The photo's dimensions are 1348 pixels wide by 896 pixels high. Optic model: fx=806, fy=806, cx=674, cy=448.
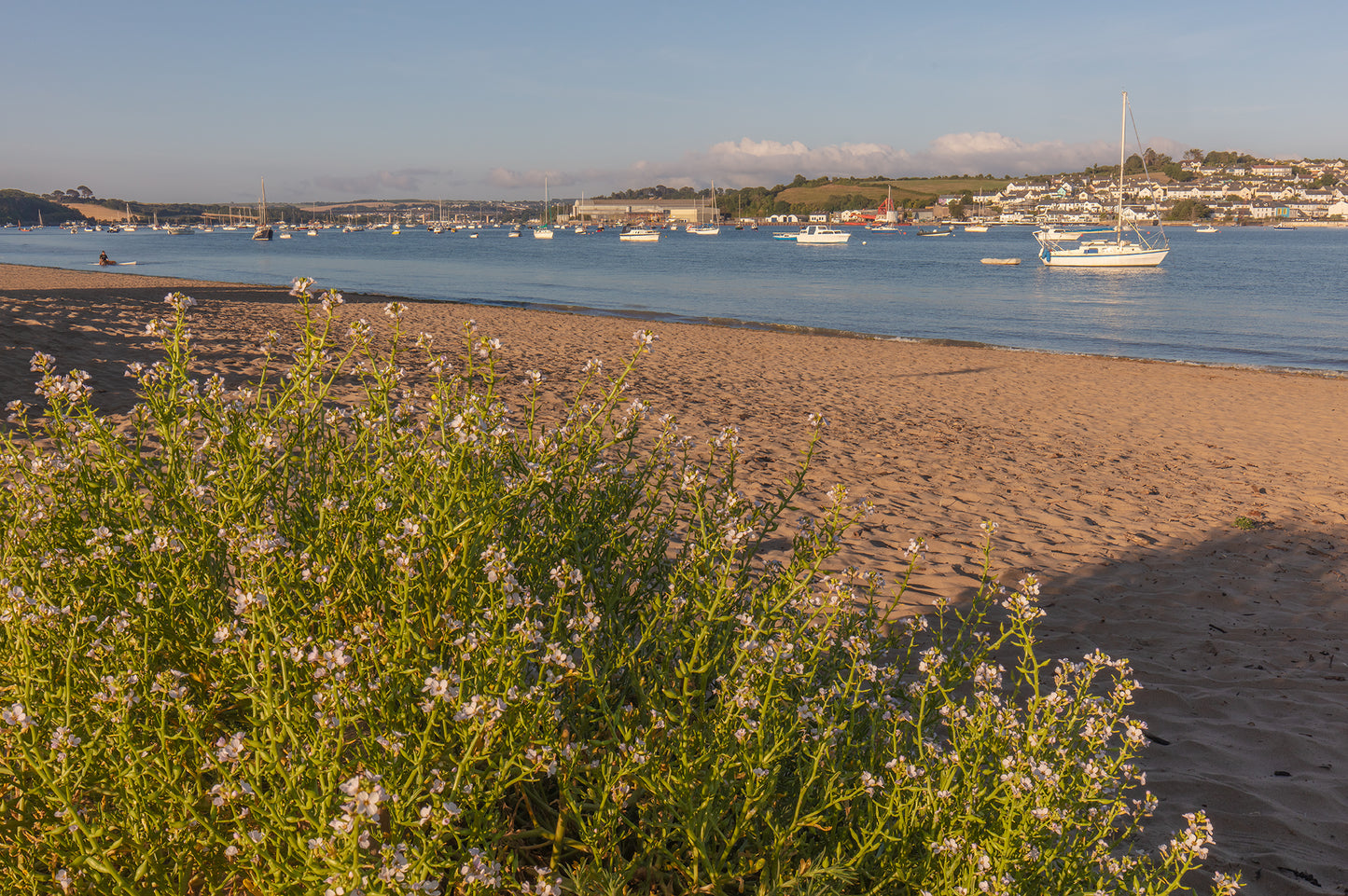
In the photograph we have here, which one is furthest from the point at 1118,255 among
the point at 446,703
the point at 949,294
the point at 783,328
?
the point at 446,703

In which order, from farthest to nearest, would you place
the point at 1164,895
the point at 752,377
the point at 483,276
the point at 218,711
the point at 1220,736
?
the point at 483,276, the point at 752,377, the point at 1220,736, the point at 218,711, the point at 1164,895

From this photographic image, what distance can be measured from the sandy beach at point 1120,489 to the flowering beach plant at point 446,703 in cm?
215

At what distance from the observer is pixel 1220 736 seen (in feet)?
14.3

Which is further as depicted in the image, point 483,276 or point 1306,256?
point 1306,256

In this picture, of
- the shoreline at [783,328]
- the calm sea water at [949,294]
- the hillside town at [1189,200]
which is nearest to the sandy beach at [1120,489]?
the shoreline at [783,328]

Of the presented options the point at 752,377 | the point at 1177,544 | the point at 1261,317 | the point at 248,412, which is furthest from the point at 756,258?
the point at 248,412

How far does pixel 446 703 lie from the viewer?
1688 mm

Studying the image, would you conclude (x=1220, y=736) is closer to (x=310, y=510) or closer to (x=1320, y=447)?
(x=310, y=510)

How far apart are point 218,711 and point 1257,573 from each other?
7536 mm

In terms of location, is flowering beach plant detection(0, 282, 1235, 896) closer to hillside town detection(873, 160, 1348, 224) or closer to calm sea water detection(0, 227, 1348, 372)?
calm sea water detection(0, 227, 1348, 372)

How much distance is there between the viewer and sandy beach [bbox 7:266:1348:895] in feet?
13.7

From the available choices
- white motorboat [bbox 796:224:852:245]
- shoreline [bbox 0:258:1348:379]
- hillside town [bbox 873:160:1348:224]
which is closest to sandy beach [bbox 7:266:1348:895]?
shoreline [bbox 0:258:1348:379]


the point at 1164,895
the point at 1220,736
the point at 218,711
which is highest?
the point at 218,711

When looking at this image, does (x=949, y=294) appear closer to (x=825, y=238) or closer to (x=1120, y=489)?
(x=1120, y=489)
